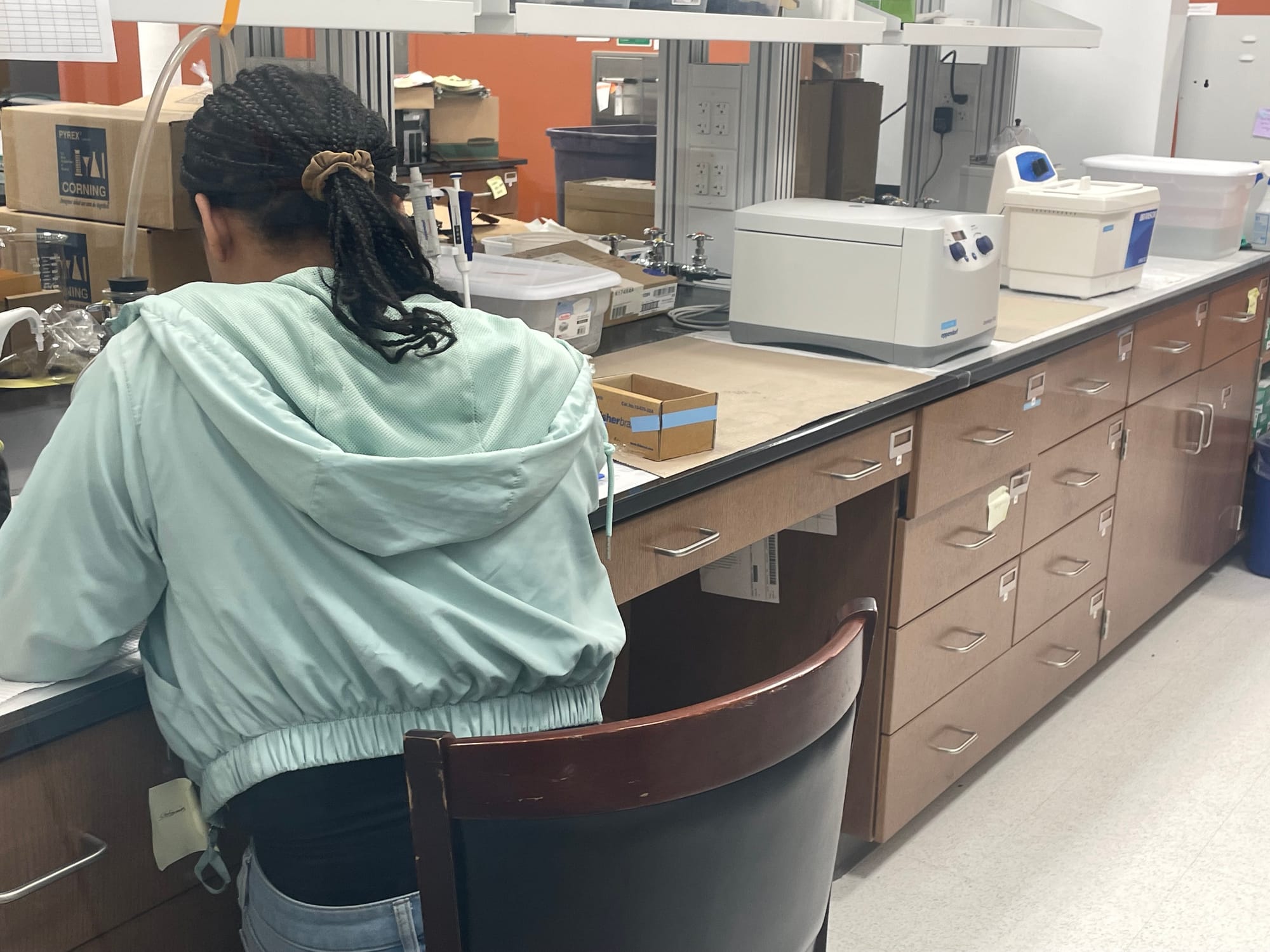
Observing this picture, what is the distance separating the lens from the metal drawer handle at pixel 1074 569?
2.66 meters

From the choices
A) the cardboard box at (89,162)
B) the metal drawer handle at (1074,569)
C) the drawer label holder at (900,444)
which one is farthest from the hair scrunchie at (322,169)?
the metal drawer handle at (1074,569)

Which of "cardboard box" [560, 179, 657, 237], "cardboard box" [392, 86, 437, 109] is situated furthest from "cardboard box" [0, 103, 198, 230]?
"cardboard box" [392, 86, 437, 109]

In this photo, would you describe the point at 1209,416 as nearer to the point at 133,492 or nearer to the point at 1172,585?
the point at 1172,585

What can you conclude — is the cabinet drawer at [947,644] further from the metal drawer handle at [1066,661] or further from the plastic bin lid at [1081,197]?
the plastic bin lid at [1081,197]

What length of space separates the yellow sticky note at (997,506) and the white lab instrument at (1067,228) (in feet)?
2.04

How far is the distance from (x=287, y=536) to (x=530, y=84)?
5.87m

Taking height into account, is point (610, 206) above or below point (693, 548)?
above

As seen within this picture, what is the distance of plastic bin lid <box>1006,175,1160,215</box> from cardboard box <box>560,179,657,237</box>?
0.83 metres

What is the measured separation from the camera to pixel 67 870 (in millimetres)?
1089

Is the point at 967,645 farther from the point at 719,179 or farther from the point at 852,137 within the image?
the point at 852,137

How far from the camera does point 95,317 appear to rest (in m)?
1.83

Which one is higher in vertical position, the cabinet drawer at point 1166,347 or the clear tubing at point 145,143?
the clear tubing at point 145,143

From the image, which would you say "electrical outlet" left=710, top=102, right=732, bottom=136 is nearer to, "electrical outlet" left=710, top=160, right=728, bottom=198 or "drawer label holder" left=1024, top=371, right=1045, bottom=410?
"electrical outlet" left=710, top=160, right=728, bottom=198

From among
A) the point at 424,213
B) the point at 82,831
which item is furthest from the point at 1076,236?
the point at 82,831
